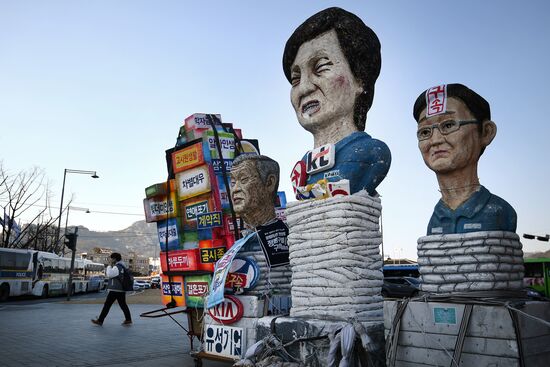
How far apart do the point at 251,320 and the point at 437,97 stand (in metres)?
2.78

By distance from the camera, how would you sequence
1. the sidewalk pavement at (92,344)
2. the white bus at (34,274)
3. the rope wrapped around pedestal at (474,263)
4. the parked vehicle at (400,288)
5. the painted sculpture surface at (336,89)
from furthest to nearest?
Answer: the white bus at (34,274) → the parked vehicle at (400,288) → the sidewalk pavement at (92,344) → the painted sculpture surface at (336,89) → the rope wrapped around pedestal at (474,263)

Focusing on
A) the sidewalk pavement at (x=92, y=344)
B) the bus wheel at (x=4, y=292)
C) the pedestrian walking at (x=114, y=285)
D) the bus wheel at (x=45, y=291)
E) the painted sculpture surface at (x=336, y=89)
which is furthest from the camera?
the bus wheel at (x=45, y=291)

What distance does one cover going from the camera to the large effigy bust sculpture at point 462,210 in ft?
10.4

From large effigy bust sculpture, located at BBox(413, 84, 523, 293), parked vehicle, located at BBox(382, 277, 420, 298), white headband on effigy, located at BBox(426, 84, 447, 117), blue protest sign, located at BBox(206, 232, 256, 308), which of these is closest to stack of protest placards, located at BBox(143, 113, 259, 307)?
blue protest sign, located at BBox(206, 232, 256, 308)

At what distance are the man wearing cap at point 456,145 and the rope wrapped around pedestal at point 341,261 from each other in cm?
53

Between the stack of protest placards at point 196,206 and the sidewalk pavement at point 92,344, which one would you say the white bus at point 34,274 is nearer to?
the sidewalk pavement at point 92,344

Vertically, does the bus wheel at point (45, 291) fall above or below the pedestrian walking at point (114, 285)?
below

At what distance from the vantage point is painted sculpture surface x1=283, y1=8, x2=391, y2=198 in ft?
13.1

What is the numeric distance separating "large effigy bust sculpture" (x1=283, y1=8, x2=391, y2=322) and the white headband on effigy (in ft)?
1.84

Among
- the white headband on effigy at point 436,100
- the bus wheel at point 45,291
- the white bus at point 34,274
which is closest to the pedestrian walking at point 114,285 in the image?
the white headband on effigy at point 436,100

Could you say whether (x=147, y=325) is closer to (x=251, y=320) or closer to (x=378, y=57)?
(x=251, y=320)

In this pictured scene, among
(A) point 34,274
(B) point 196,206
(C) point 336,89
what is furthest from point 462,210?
(A) point 34,274

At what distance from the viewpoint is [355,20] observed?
14.0ft

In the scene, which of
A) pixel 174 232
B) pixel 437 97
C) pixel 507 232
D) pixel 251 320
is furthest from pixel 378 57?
pixel 174 232
